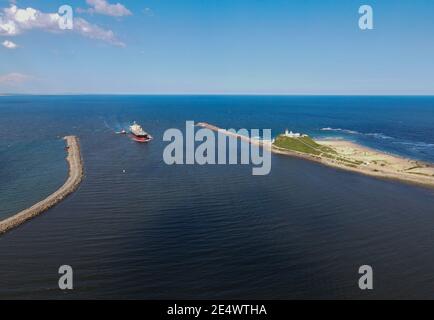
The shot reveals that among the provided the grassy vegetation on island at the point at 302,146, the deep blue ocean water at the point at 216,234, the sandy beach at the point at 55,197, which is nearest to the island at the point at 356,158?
the grassy vegetation on island at the point at 302,146

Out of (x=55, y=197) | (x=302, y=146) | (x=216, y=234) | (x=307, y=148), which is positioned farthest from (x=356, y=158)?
(x=55, y=197)

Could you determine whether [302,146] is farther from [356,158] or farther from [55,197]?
[55,197]

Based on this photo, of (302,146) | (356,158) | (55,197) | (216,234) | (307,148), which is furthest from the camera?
(302,146)

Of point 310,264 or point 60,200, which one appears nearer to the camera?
point 310,264

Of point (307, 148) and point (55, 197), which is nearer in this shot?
point (55, 197)

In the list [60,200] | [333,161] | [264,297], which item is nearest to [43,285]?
[264,297]

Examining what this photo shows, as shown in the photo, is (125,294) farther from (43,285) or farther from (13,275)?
(13,275)

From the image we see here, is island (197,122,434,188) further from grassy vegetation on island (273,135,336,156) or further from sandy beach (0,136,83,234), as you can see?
sandy beach (0,136,83,234)
